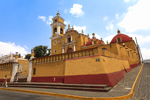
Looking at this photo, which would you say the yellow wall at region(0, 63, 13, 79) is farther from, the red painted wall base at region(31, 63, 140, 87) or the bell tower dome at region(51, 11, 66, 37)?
the bell tower dome at region(51, 11, 66, 37)

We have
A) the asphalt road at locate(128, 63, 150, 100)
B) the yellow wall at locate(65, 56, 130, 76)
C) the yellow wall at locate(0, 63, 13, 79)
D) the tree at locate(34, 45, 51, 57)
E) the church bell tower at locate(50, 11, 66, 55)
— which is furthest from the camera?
the tree at locate(34, 45, 51, 57)

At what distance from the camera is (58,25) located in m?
27.6

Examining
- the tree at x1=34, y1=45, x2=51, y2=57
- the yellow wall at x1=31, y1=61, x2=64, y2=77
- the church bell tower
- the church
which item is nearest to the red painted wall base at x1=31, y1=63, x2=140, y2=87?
the church

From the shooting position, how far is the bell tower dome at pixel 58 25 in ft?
90.1

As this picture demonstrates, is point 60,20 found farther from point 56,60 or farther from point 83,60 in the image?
point 83,60

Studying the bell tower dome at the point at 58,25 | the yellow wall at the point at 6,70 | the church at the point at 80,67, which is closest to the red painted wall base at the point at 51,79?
the church at the point at 80,67

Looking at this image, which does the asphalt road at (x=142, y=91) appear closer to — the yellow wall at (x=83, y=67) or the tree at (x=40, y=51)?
the yellow wall at (x=83, y=67)

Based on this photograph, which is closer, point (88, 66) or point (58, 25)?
point (88, 66)

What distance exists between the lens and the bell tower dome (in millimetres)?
27453

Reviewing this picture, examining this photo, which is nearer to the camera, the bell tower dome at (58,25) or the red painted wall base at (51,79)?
the red painted wall base at (51,79)

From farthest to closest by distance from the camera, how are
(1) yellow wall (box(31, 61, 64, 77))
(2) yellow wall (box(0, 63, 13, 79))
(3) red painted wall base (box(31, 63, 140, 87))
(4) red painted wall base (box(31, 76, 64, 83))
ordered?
(2) yellow wall (box(0, 63, 13, 79))
(1) yellow wall (box(31, 61, 64, 77))
(4) red painted wall base (box(31, 76, 64, 83))
(3) red painted wall base (box(31, 63, 140, 87))

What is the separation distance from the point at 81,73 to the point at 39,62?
262 inches

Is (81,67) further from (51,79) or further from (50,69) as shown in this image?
(50,69)

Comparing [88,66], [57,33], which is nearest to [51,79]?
[88,66]
